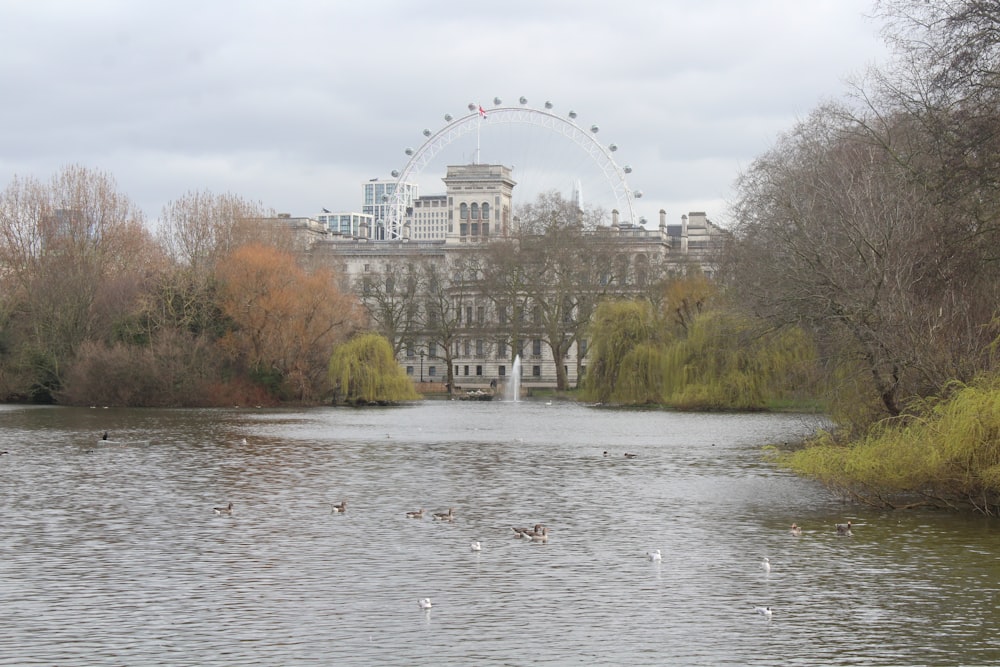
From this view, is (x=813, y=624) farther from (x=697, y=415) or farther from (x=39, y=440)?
(x=697, y=415)

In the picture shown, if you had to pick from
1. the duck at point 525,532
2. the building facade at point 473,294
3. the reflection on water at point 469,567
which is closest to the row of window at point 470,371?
the building facade at point 473,294

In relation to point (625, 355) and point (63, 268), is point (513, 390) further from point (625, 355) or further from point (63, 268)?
point (63, 268)

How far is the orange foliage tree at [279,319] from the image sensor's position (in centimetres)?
7038

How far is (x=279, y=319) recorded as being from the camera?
70.6 meters

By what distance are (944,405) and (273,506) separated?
40.7 ft

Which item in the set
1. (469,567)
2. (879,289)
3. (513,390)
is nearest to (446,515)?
(469,567)

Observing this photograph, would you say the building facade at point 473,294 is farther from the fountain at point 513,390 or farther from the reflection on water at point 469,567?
the reflection on water at point 469,567

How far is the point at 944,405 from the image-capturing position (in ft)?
75.8

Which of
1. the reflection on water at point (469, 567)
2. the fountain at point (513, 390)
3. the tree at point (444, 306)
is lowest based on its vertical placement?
the reflection on water at point (469, 567)

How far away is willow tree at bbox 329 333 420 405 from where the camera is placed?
71375 mm

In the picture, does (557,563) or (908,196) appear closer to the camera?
(557,563)

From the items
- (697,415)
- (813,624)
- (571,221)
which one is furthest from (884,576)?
(571,221)

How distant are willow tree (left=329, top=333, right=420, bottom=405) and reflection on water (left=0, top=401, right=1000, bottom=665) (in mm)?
36039

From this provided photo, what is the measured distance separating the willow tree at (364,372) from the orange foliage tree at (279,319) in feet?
3.55
